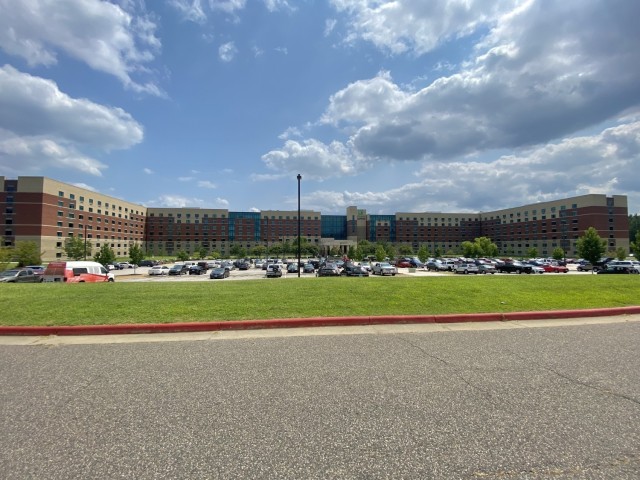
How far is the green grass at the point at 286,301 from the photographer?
31.2 feet

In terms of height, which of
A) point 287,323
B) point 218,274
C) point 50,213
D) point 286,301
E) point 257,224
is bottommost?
point 218,274

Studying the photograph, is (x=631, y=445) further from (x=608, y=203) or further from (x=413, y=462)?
(x=608, y=203)

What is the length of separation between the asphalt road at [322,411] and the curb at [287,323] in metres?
1.33

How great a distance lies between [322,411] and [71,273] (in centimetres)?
2790

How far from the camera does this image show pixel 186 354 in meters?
6.57

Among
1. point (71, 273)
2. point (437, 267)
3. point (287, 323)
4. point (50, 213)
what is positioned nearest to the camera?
point (287, 323)

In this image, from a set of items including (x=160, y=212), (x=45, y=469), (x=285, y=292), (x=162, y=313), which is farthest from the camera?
(x=160, y=212)

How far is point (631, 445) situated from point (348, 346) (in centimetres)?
455

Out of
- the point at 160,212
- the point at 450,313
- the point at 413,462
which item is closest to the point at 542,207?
the point at 450,313

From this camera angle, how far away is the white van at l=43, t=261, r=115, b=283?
24078 mm

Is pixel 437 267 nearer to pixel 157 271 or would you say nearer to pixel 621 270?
pixel 621 270

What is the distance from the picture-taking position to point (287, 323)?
29.8ft

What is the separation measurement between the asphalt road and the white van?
20.9m

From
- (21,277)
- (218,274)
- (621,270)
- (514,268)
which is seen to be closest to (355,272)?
(218,274)
